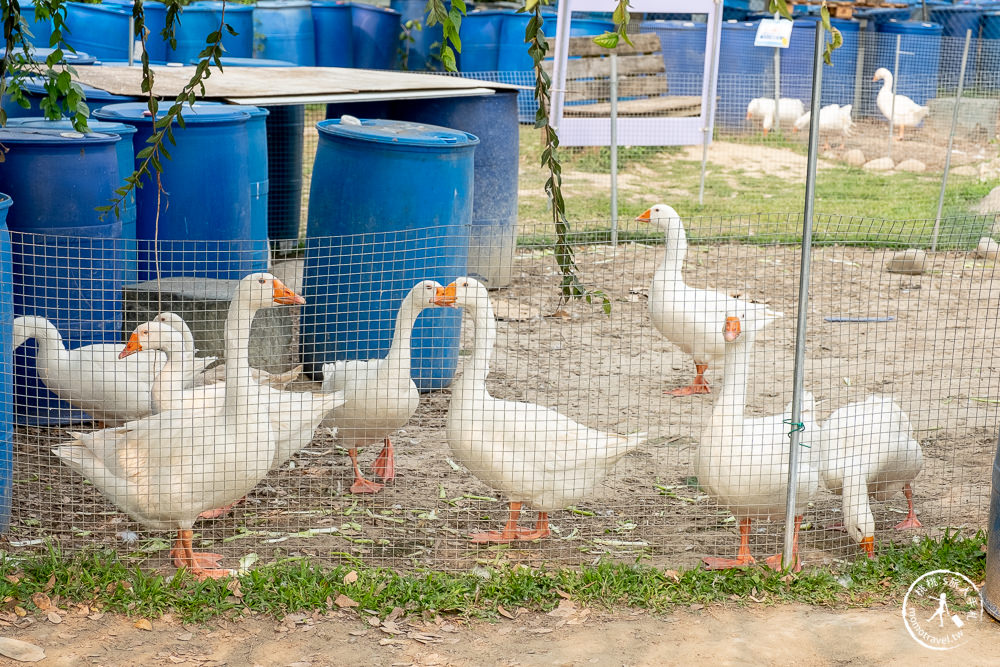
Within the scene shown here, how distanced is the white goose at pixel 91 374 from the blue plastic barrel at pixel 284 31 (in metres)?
8.50

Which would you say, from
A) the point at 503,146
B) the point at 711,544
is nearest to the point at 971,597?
the point at 711,544

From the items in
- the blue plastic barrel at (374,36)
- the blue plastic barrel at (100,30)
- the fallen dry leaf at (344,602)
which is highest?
the blue plastic barrel at (374,36)

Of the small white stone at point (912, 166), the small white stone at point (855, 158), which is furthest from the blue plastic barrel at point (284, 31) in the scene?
the small white stone at point (912, 166)

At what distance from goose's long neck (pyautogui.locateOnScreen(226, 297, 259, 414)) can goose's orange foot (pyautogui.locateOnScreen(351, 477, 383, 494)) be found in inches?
27.3

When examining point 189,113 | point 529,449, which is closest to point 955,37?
point 189,113

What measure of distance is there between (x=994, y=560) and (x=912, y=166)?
363 inches

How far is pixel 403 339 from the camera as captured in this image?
424 cm

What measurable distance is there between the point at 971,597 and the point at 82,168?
3862 millimetres

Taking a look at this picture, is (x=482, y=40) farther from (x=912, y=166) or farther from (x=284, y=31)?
(x=912, y=166)

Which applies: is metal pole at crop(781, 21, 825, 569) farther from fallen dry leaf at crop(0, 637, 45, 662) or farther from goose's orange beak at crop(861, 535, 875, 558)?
fallen dry leaf at crop(0, 637, 45, 662)

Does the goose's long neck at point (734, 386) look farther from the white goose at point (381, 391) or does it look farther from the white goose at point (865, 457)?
the white goose at point (381, 391)

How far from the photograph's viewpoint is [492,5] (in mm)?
14305

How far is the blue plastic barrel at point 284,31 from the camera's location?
12.2m

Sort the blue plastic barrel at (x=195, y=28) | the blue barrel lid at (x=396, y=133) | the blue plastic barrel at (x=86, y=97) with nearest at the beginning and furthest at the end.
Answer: the blue barrel lid at (x=396, y=133) < the blue plastic barrel at (x=86, y=97) < the blue plastic barrel at (x=195, y=28)
